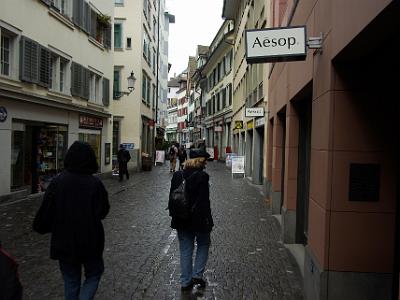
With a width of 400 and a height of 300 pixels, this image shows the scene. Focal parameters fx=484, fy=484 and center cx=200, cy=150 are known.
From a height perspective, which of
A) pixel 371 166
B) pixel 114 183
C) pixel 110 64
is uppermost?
pixel 110 64

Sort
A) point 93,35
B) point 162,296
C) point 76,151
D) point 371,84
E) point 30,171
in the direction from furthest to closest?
point 93,35
point 30,171
point 162,296
point 371,84
point 76,151

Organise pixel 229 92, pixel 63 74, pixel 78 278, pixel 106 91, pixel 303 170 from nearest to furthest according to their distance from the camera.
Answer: pixel 78 278, pixel 303 170, pixel 63 74, pixel 106 91, pixel 229 92

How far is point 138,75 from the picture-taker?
3044cm

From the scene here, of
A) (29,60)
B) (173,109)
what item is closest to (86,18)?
(29,60)

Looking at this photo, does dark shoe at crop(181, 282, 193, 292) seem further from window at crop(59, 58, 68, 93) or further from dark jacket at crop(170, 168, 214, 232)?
window at crop(59, 58, 68, 93)

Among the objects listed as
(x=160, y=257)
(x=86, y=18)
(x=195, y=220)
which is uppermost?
(x=86, y=18)

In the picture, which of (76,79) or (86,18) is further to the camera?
(86,18)

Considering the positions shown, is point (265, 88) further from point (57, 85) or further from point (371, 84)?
point (371, 84)

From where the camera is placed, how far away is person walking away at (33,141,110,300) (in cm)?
403

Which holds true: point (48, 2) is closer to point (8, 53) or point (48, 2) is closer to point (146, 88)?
point (8, 53)

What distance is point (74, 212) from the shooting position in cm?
402

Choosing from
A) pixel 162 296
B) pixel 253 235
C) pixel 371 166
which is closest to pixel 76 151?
pixel 162 296

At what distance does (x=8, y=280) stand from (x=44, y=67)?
13758mm

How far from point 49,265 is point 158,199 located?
806cm
